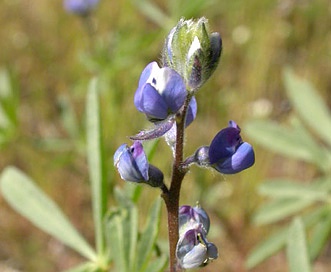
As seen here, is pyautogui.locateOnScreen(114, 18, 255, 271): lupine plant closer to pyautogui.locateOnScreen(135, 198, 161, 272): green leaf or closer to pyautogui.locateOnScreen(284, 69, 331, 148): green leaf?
pyautogui.locateOnScreen(135, 198, 161, 272): green leaf

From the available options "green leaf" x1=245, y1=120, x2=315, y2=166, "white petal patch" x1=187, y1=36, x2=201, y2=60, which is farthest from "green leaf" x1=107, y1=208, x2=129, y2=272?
"green leaf" x1=245, y1=120, x2=315, y2=166

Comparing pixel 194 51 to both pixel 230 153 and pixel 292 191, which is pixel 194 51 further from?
pixel 292 191

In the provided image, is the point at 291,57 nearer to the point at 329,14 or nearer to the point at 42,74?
the point at 329,14

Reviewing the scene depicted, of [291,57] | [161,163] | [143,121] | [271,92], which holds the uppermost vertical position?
[291,57]

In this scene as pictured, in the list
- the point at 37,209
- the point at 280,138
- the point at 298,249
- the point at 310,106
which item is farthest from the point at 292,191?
the point at 37,209

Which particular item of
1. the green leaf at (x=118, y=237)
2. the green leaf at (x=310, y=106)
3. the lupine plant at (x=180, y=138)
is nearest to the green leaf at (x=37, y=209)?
the green leaf at (x=118, y=237)

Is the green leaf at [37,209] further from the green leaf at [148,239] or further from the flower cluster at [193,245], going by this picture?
the flower cluster at [193,245]

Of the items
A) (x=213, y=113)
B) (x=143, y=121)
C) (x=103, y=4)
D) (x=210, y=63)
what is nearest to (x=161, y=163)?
(x=143, y=121)
